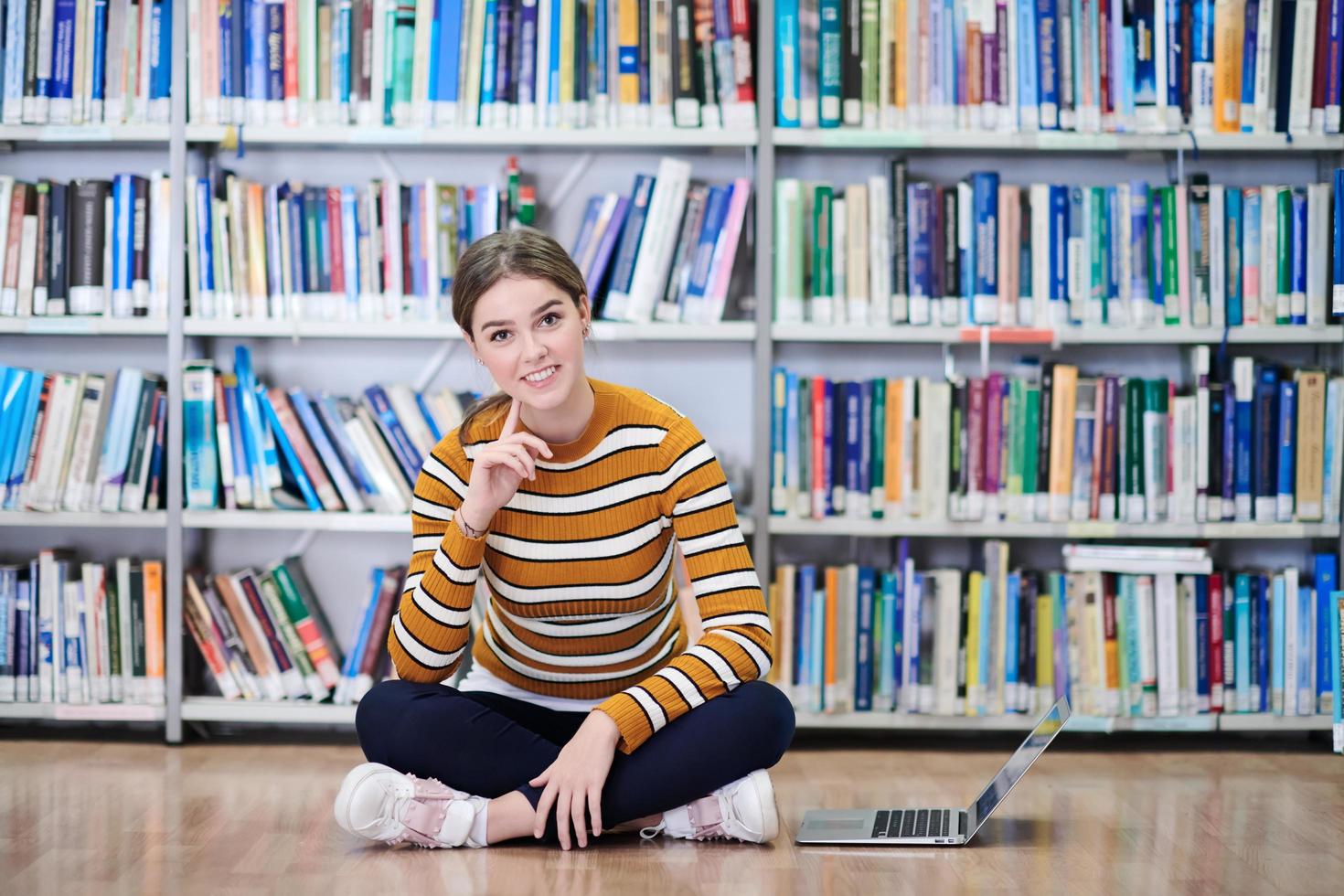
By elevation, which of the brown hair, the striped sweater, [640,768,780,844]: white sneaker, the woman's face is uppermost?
the brown hair

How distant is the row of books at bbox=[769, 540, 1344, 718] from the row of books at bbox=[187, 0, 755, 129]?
107 centimetres

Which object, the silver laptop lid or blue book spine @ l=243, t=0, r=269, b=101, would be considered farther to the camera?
blue book spine @ l=243, t=0, r=269, b=101

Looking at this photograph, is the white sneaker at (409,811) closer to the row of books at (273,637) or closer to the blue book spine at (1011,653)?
the row of books at (273,637)

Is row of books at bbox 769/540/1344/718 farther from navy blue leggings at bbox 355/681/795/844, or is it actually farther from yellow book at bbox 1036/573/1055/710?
A: navy blue leggings at bbox 355/681/795/844

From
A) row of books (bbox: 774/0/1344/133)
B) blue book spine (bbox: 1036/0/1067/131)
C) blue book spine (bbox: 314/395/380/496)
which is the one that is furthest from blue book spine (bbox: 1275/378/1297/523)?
blue book spine (bbox: 314/395/380/496)

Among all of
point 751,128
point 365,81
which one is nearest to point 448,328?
point 365,81

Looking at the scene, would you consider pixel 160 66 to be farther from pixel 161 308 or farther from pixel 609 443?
pixel 609 443

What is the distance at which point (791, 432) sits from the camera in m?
2.72

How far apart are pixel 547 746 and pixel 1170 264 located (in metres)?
1.71

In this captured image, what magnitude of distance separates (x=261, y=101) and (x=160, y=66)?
8.9 inches

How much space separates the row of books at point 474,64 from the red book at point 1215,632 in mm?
1394

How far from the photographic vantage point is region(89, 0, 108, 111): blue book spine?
272cm

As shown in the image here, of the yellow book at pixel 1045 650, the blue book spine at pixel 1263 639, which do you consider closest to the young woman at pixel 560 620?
the yellow book at pixel 1045 650

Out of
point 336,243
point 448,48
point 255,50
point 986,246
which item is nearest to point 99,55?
point 255,50
